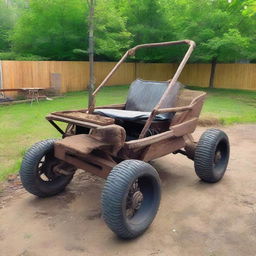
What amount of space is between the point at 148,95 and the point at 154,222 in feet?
6.77

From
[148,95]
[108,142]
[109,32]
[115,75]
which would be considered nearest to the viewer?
[108,142]

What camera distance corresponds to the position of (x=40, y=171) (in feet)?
13.4

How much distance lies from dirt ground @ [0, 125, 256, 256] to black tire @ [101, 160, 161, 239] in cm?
15

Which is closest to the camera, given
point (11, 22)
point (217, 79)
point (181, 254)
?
point (181, 254)

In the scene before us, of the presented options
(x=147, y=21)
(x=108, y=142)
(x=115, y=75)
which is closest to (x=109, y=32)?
(x=147, y=21)

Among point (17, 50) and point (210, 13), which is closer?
point (210, 13)

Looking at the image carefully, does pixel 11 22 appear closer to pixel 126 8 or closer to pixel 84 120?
pixel 126 8

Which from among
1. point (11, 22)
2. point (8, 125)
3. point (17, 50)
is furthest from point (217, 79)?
point (8, 125)

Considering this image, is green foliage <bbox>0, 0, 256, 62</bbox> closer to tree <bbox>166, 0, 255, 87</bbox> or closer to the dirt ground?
tree <bbox>166, 0, 255, 87</bbox>

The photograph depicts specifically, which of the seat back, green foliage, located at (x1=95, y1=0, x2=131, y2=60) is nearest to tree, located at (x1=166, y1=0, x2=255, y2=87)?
green foliage, located at (x1=95, y1=0, x2=131, y2=60)

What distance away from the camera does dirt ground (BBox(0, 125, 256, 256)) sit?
10.2 ft

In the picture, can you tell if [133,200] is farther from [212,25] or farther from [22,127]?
[212,25]

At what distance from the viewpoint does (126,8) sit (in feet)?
63.4

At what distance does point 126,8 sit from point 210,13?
4.84 m
